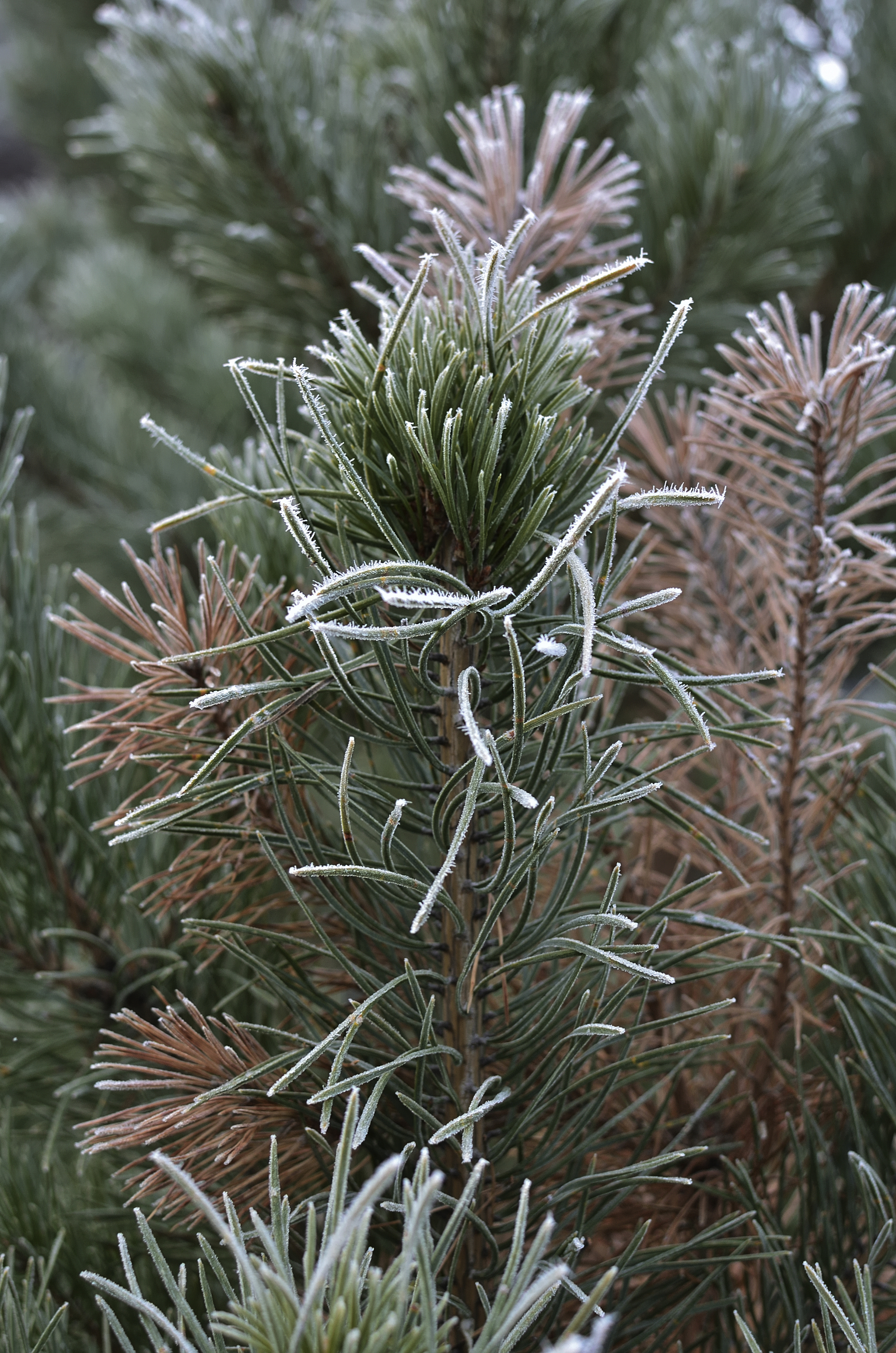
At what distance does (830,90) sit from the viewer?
0.70 meters

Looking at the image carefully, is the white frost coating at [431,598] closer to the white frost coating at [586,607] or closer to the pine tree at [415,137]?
the white frost coating at [586,607]

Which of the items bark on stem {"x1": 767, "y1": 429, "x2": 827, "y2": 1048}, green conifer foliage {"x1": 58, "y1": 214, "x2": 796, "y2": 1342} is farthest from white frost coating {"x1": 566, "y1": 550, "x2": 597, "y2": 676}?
bark on stem {"x1": 767, "y1": 429, "x2": 827, "y2": 1048}

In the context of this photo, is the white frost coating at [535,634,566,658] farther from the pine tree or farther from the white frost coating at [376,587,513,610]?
the pine tree

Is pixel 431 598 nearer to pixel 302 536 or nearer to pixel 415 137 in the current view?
pixel 302 536

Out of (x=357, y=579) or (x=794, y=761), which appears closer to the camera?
(x=357, y=579)

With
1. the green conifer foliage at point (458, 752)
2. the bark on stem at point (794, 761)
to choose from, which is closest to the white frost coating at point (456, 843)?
the green conifer foliage at point (458, 752)

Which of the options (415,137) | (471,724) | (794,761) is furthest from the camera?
(415,137)

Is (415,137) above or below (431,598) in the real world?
above

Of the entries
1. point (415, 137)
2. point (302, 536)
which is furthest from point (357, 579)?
point (415, 137)

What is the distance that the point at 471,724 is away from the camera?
0.23 metres

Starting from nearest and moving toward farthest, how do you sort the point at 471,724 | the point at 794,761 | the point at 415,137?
the point at 471,724
the point at 794,761
the point at 415,137

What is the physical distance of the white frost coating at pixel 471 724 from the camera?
22 cm

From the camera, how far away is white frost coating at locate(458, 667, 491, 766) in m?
0.22

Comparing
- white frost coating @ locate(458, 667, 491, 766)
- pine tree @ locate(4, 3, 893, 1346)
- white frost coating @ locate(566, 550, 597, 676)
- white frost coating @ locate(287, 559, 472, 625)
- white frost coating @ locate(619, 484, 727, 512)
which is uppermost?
pine tree @ locate(4, 3, 893, 1346)
